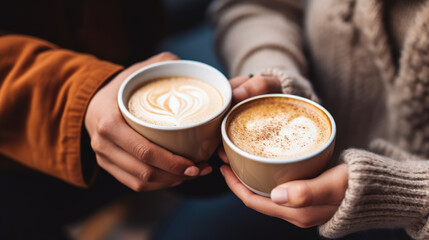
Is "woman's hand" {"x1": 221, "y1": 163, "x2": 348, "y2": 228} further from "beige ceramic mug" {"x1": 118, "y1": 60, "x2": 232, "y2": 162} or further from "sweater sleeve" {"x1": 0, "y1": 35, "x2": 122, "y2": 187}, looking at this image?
"sweater sleeve" {"x1": 0, "y1": 35, "x2": 122, "y2": 187}

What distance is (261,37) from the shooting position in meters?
0.96

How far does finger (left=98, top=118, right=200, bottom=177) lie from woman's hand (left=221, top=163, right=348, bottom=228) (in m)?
0.08

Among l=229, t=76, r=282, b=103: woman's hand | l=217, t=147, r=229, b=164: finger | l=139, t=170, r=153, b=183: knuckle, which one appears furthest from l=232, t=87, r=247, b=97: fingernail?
l=139, t=170, r=153, b=183: knuckle

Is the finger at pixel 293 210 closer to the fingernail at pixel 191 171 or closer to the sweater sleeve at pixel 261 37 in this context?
the fingernail at pixel 191 171

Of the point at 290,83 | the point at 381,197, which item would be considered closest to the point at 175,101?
the point at 290,83

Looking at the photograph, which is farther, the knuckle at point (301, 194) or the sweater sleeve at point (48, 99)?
the sweater sleeve at point (48, 99)

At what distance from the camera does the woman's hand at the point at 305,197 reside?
0.51 m

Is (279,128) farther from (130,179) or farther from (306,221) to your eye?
(130,179)

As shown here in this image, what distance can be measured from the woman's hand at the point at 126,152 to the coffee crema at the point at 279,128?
10cm

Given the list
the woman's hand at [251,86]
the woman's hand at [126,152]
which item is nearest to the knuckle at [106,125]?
the woman's hand at [126,152]

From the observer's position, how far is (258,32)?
99 centimetres

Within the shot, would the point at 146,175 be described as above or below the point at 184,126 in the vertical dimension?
below

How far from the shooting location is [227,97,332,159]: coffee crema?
1.81ft

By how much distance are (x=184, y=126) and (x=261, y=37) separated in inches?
20.0
